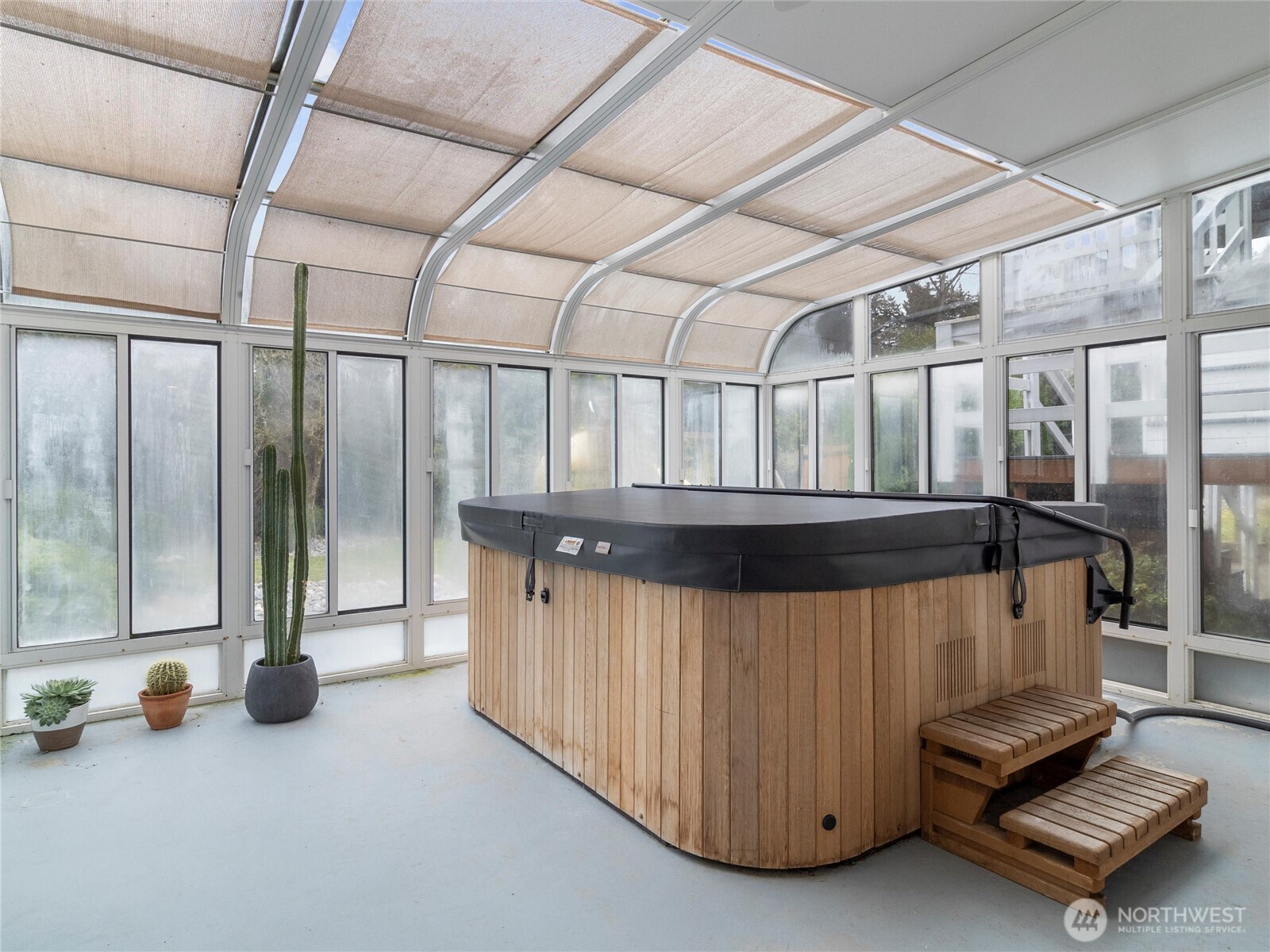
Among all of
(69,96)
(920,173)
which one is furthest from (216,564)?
(920,173)

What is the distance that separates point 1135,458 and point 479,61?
433 centimetres

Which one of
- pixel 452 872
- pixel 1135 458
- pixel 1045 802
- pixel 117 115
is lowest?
pixel 452 872

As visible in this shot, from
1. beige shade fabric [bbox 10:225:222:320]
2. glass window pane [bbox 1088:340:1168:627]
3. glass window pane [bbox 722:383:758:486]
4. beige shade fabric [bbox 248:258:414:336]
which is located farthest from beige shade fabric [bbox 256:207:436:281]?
glass window pane [bbox 1088:340:1168:627]

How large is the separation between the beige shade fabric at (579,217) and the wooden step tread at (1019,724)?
3046mm

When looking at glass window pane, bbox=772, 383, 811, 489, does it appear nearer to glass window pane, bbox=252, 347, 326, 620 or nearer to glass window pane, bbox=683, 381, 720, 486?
glass window pane, bbox=683, 381, 720, 486

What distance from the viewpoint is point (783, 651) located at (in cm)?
234

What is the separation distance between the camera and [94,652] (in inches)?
155

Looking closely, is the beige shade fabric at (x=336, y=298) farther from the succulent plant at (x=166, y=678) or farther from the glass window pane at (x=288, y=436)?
the succulent plant at (x=166, y=678)

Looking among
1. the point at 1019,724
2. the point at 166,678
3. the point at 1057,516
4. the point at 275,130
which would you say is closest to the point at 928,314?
the point at 1057,516

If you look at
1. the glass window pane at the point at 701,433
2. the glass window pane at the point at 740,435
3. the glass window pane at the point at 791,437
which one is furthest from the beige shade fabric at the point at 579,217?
the glass window pane at the point at 791,437

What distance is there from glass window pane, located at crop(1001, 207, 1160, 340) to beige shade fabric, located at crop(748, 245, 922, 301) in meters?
0.77

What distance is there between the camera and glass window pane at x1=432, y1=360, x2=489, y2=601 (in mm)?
5148

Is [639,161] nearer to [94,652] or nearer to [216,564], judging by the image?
[216,564]

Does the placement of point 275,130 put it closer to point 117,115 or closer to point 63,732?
point 117,115
